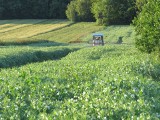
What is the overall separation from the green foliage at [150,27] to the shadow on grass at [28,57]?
8779mm

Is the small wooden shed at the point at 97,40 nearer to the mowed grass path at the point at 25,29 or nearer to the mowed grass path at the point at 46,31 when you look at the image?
the mowed grass path at the point at 46,31

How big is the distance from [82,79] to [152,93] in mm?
2804

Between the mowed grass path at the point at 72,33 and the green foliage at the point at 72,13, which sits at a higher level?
the green foliage at the point at 72,13

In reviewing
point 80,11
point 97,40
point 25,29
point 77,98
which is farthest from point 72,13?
point 77,98

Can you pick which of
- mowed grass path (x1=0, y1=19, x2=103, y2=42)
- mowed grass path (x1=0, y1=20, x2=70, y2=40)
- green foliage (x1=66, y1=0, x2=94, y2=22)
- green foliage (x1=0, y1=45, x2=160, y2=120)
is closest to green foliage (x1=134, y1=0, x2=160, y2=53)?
green foliage (x1=0, y1=45, x2=160, y2=120)

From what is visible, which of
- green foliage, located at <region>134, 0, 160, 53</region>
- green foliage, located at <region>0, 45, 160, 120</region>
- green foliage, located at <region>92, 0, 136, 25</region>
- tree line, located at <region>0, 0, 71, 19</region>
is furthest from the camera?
tree line, located at <region>0, 0, 71, 19</region>

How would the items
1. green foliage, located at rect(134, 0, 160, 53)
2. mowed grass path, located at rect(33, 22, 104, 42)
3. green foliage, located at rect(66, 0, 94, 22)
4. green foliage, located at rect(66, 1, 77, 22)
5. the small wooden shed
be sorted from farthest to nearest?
green foliage, located at rect(66, 1, 77, 22) → green foliage, located at rect(66, 0, 94, 22) → mowed grass path, located at rect(33, 22, 104, 42) → the small wooden shed → green foliage, located at rect(134, 0, 160, 53)

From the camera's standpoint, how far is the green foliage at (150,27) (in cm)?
2094

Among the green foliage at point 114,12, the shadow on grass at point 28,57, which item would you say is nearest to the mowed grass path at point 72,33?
the green foliage at point 114,12

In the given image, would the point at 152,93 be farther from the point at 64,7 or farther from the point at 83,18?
the point at 64,7

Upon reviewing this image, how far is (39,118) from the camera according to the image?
7871 mm

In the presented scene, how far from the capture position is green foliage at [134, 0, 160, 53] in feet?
68.7

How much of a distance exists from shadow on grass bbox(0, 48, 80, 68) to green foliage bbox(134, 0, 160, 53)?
8.78 m

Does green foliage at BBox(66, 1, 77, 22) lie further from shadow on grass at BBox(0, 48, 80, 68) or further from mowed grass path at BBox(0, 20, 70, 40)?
shadow on grass at BBox(0, 48, 80, 68)
